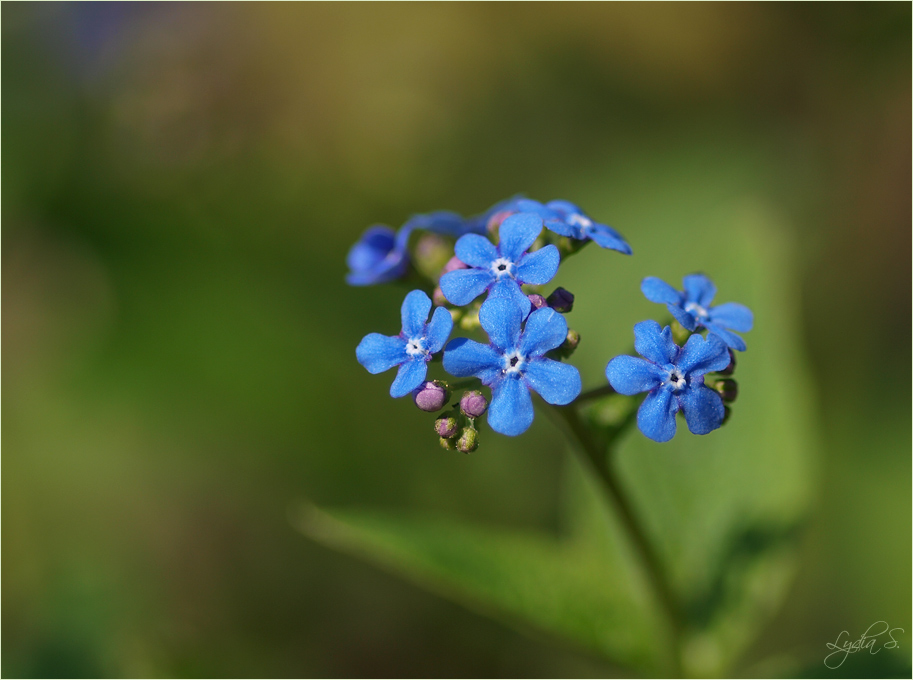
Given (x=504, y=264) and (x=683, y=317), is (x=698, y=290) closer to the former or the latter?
(x=683, y=317)

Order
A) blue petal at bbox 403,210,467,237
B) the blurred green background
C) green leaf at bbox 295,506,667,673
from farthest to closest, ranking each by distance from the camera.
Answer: the blurred green background < green leaf at bbox 295,506,667,673 < blue petal at bbox 403,210,467,237

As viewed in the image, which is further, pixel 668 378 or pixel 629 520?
pixel 629 520

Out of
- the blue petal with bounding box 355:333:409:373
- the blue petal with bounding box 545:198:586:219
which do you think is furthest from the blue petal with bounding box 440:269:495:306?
the blue petal with bounding box 545:198:586:219

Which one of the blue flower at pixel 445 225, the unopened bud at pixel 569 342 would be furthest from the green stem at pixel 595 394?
the blue flower at pixel 445 225

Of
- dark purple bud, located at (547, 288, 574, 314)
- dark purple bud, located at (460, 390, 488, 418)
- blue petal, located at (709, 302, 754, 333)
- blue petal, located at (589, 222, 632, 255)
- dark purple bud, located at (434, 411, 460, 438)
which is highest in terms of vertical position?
blue petal, located at (589, 222, 632, 255)

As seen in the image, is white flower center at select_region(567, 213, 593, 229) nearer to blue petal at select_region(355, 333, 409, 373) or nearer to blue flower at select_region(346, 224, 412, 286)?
blue flower at select_region(346, 224, 412, 286)

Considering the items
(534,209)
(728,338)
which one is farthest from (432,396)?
(728,338)
